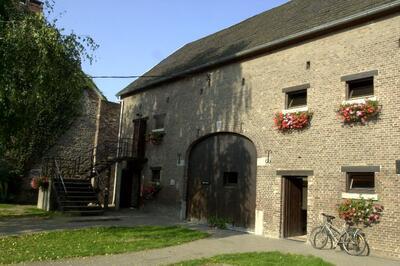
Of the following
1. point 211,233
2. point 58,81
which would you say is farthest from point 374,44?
point 58,81

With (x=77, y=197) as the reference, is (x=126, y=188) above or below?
above

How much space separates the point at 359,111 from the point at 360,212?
9.01 feet

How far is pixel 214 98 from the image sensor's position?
18.0 meters

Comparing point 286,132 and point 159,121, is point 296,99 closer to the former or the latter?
point 286,132

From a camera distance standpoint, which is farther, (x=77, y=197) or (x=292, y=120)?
(x=77, y=197)

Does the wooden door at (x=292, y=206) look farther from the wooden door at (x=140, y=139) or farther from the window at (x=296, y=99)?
the wooden door at (x=140, y=139)

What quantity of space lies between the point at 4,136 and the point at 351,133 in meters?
10.9

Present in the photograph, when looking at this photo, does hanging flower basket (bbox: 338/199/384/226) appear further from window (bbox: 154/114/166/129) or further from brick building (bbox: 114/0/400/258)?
window (bbox: 154/114/166/129)

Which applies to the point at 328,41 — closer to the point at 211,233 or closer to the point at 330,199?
the point at 330,199

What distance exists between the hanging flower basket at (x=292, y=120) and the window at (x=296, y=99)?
0.45m

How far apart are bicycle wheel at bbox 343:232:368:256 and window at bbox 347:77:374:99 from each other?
393 cm

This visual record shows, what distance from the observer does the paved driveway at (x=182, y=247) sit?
9844 millimetres

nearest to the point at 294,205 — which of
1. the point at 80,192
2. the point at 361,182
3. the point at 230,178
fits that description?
the point at 361,182

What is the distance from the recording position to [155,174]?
851 inches
